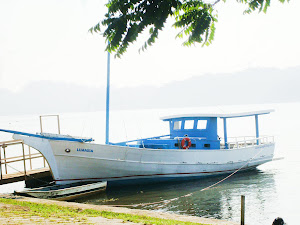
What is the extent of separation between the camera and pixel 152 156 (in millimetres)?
17594

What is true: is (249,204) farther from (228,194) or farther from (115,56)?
(115,56)

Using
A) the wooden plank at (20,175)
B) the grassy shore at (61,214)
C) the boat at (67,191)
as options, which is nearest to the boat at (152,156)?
the boat at (67,191)

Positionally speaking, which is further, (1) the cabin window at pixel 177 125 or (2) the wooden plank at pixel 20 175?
(1) the cabin window at pixel 177 125

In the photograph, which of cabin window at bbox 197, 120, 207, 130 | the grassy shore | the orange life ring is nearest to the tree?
the grassy shore

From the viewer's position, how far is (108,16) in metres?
3.22

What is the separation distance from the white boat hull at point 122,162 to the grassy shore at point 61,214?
5680mm

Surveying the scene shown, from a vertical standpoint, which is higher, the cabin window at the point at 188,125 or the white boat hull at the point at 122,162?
the cabin window at the point at 188,125

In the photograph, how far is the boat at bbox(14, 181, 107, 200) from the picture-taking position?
44.9 ft

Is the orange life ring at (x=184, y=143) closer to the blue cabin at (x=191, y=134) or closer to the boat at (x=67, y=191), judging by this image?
the blue cabin at (x=191, y=134)

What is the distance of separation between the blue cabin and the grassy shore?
9866mm

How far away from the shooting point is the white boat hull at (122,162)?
15.9 metres

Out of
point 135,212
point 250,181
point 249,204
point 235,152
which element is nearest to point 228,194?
point 249,204

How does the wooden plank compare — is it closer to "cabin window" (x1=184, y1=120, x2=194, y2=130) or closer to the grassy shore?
the grassy shore

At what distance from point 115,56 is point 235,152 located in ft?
60.6
